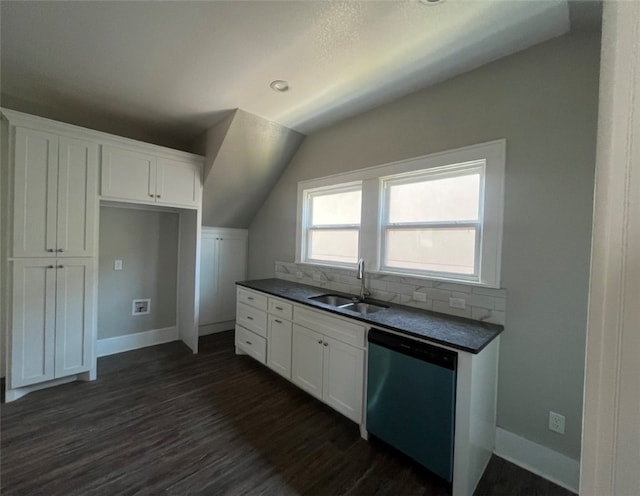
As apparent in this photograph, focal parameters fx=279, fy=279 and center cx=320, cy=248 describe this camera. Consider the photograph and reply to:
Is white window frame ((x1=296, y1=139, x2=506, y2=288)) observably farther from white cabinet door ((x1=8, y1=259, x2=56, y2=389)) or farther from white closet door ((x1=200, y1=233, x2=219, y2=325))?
white cabinet door ((x1=8, y1=259, x2=56, y2=389))

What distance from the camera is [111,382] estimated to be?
106 inches

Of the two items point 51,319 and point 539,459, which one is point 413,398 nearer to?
point 539,459

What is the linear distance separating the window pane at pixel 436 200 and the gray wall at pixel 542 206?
10.5 inches

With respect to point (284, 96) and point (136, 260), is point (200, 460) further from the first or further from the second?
point (284, 96)

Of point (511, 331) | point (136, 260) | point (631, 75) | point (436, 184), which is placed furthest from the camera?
point (136, 260)

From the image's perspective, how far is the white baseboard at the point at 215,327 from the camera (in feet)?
13.1

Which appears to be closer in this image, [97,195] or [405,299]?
[405,299]

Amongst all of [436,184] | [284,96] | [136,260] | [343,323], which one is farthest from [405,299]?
[136,260]

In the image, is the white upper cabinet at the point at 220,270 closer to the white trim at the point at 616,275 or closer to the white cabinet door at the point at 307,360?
the white cabinet door at the point at 307,360

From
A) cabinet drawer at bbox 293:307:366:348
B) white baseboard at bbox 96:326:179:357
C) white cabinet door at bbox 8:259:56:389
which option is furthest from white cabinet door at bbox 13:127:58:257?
cabinet drawer at bbox 293:307:366:348

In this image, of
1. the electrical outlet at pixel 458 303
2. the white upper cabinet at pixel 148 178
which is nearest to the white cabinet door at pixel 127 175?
the white upper cabinet at pixel 148 178

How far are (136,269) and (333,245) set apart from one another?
245 centimetres

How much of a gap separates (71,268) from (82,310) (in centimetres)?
41

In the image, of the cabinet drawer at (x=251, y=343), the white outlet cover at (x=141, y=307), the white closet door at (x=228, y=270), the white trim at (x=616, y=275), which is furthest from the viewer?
the white closet door at (x=228, y=270)
